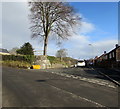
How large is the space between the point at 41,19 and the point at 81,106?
89.2 ft

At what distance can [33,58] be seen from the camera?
97.1 ft

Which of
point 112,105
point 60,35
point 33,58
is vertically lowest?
point 112,105

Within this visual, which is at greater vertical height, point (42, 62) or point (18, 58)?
point (18, 58)

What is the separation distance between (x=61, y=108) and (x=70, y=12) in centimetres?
2686

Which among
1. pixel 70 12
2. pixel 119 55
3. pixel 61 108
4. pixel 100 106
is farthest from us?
pixel 119 55

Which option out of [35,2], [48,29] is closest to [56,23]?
[48,29]

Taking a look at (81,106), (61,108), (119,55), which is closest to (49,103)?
(61,108)

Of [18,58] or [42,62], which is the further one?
[18,58]

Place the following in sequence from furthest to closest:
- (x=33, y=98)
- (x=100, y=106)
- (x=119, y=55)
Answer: (x=119, y=55)
(x=33, y=98)
(x=100, y=106)

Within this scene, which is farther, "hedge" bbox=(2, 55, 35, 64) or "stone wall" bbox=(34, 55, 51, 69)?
"hedge" bbox=(2, 55, 35, 64)

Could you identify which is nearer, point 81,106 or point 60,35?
point 81,106

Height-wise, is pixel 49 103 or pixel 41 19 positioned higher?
pixel 41 19

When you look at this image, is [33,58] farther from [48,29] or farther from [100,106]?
[100,106]

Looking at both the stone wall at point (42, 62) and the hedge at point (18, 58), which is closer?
the stone wall at point (42, 62)
